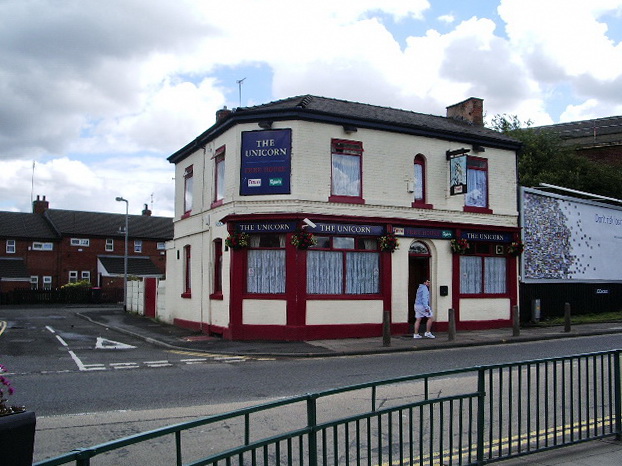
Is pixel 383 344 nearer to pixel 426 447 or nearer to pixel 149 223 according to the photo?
pixel 426 447

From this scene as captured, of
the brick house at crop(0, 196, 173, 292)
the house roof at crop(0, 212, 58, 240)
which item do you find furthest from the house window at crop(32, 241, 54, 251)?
the house roof at crop(0, 212, 58, 240)

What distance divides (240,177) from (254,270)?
300cm

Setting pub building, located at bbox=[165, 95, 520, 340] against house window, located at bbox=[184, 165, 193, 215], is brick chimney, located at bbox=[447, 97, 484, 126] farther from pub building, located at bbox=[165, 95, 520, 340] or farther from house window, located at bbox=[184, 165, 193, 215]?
house window, located at bbox=[184, 165, 193, 215]

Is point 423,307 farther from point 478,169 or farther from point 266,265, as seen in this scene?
point 478,169

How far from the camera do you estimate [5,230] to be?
2055 inches

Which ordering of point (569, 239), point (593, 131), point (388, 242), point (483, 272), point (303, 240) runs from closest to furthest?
1. point (303, 240)
2. point (388, 242)
3. point (483, 272)
4. point (569, 239)
5. point (593, 131)

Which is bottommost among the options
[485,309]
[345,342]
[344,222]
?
[345,342]

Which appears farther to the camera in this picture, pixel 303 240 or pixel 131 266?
pixel 131 266

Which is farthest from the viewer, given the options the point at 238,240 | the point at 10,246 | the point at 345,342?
the point at 10,246

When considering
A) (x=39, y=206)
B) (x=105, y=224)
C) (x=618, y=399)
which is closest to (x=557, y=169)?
(x=618, y=399)

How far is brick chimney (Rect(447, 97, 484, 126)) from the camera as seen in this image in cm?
2509

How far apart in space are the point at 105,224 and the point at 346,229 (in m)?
44.7

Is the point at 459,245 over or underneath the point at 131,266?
over

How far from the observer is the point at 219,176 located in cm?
2062
